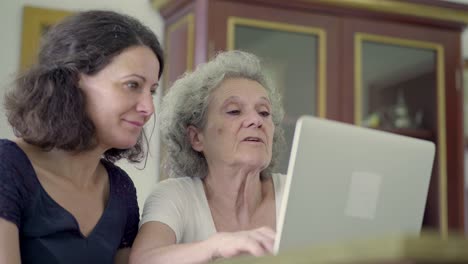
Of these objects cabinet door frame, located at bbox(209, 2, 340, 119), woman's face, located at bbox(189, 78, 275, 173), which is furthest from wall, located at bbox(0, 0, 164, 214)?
woman's face, located at bbox(189, 78, 275, 173)

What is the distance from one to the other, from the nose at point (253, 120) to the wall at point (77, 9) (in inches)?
42.7

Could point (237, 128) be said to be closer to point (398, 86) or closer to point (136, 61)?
point (136, 61)

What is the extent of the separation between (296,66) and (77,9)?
965 mm

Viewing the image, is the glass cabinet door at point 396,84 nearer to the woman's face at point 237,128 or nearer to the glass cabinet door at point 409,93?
the glass cabinet door at point 409,93

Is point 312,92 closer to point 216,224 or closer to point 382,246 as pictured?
point 216,224

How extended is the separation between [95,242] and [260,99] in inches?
22.6

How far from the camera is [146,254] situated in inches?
57.1

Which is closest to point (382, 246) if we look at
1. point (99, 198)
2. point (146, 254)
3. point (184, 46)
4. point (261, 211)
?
point (146, 254)

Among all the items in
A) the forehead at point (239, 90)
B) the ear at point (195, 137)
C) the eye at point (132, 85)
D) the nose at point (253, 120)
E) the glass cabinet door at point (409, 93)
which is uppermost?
the glass cabinet door at point (409, 93)

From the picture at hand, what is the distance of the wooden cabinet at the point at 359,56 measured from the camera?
2.87 m

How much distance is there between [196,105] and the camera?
71.9 inches

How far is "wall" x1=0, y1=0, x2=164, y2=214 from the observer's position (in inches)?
→ 111

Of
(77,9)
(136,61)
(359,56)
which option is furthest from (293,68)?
(136,61)

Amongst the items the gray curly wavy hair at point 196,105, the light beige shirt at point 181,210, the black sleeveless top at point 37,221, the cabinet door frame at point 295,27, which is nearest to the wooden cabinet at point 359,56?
the cabinet door frame at point 295,27
